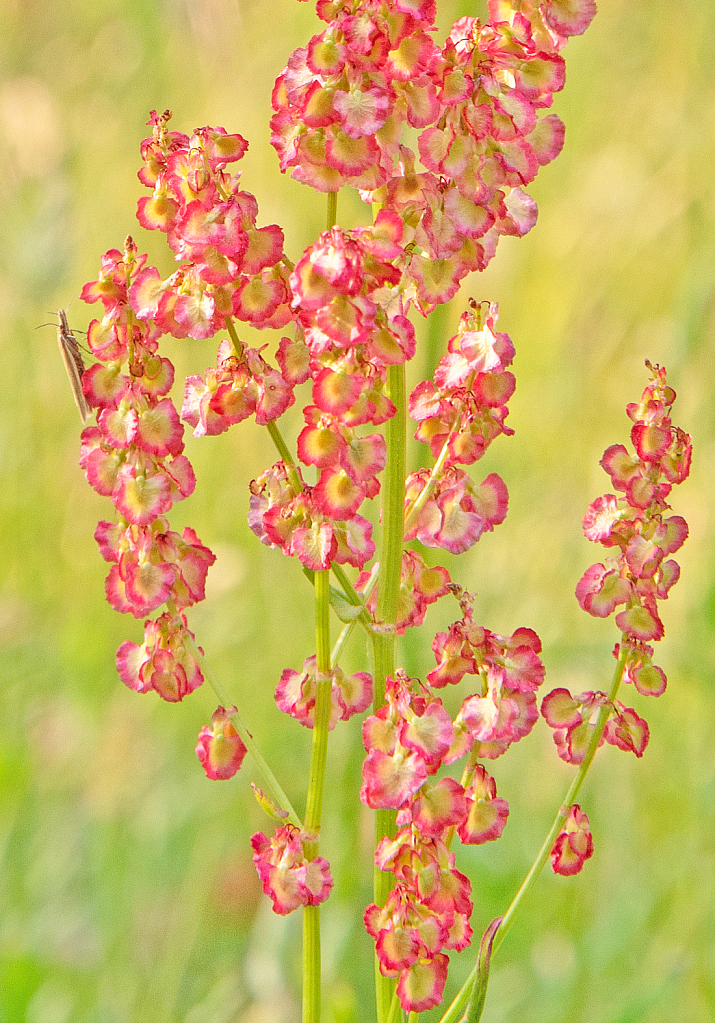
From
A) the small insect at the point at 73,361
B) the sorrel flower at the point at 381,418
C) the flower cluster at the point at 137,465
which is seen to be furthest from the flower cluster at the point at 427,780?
the small insect at the point at 73,361

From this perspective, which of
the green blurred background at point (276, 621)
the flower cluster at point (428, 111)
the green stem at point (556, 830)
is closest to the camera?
the flower cluster at point (428, 111)

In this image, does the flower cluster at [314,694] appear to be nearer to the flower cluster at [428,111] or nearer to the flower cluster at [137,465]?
the flower cluster at [137,465]

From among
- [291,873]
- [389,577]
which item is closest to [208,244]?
[389,577]

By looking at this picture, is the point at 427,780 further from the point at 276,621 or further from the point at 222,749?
the point at 276,621

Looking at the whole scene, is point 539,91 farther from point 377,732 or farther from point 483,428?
point 377,732

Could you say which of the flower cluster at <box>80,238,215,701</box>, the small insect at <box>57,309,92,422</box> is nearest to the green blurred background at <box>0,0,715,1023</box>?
the small insect at <box>57,309,92,422</box>

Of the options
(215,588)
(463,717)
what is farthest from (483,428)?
(215,588)

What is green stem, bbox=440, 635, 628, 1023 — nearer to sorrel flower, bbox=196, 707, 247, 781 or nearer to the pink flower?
the pink flower
